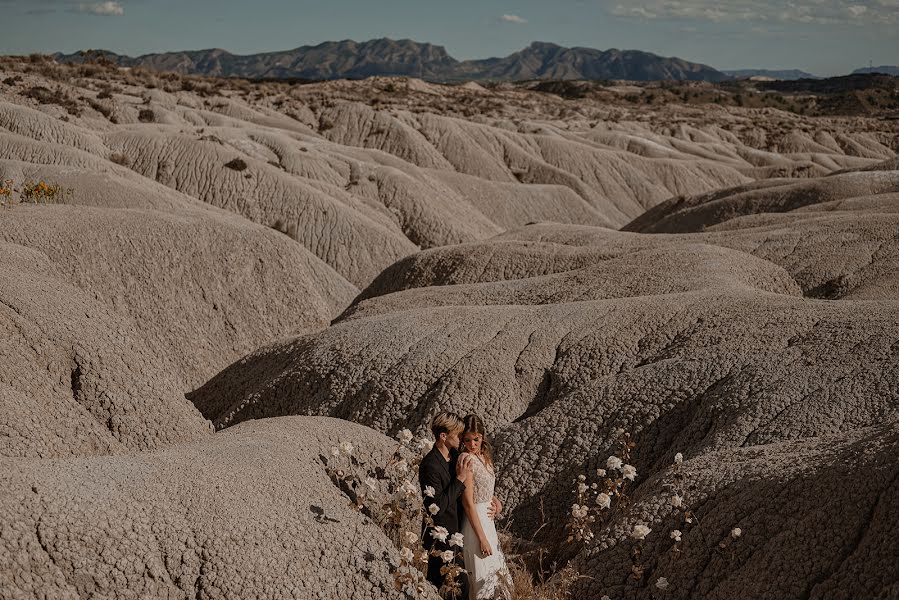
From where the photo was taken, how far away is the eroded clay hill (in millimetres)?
6535

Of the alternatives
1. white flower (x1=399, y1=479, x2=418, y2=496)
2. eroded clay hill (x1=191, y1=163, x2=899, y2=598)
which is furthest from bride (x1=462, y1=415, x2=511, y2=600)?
eroded clay hill (x1=191, y1=163, x2=899, y2=598)

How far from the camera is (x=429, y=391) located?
1123 cm

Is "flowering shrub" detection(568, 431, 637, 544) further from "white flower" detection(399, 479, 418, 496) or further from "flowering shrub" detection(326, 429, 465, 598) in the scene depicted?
"white flower" detection(399, 479, 418, 496)

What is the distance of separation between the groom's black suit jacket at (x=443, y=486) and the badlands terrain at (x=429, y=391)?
580 millimetres

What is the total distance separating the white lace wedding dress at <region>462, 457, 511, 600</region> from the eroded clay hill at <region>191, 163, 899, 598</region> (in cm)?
90

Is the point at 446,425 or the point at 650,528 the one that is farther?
the point at 650,528

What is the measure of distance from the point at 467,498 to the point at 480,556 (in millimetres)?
417

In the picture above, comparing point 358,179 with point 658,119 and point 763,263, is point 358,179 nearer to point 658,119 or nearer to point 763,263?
point 763,263

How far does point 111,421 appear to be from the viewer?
9.18 metres

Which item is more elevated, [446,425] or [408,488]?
[446,425]

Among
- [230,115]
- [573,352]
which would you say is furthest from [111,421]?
[230,115]

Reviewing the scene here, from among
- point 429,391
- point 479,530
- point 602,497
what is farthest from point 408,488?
point 429,391

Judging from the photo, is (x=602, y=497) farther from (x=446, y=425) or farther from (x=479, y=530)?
(x=446, y=425)

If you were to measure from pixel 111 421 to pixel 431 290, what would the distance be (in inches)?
337
